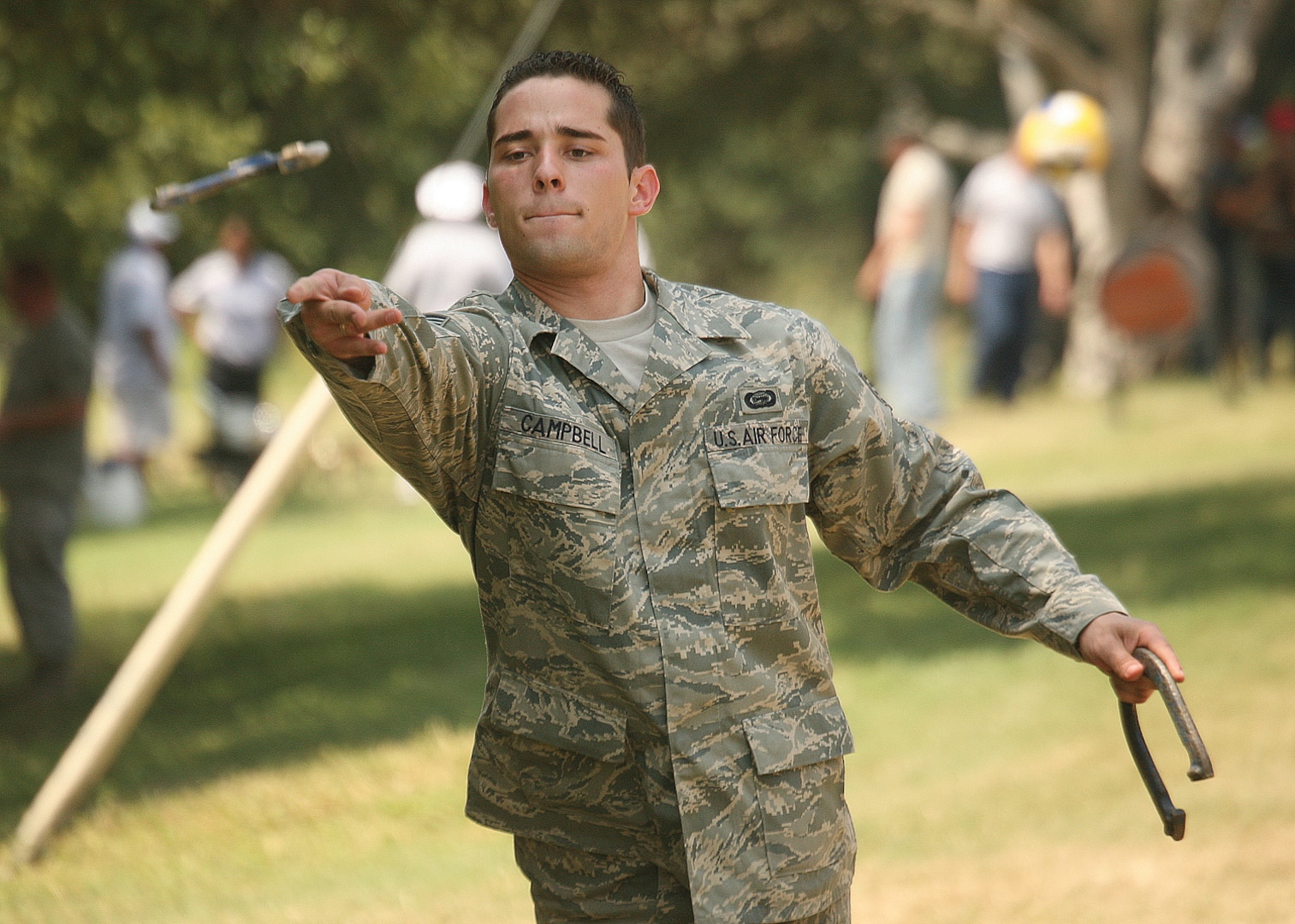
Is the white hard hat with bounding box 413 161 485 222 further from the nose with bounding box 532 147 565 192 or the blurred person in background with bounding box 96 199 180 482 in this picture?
the nose with bounding box 532 147 565 192

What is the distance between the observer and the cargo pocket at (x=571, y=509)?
2.70 m

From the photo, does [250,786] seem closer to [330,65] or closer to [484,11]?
[330,65]

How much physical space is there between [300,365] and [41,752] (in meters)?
19.6

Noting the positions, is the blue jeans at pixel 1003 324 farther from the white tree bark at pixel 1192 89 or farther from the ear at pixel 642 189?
the ear at pixel 642 189

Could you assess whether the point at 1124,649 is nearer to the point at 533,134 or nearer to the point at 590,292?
the point at 590,292

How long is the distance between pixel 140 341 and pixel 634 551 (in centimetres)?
1173

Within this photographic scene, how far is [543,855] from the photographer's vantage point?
9.59 ft

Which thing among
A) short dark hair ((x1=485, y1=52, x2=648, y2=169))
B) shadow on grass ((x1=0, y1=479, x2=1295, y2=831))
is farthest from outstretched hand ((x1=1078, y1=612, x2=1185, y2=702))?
shadow on grass ((x1=0, y1=479, x2=1295, y2=831))

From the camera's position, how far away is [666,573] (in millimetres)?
2729

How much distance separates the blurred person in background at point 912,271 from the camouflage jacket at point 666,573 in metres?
11.8

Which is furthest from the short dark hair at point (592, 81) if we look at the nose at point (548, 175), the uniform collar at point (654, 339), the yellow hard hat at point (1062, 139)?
the yellow hard hat at point (1062, 139)

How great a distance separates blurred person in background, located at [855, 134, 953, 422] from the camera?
47.6 ft

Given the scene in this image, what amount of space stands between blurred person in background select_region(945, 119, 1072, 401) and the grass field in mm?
4082

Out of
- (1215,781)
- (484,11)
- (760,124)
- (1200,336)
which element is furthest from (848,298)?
(1215,781)
